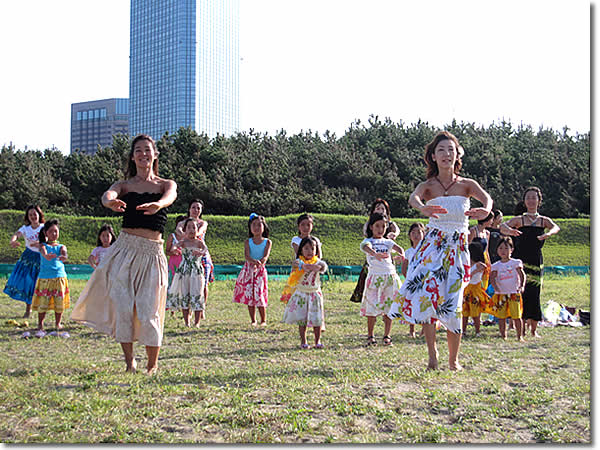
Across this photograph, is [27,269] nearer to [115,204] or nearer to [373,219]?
[115,204]

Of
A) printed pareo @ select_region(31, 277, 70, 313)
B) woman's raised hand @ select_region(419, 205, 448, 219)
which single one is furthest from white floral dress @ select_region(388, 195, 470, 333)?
printed pareo @ select_region(31, 277, 70, 313)

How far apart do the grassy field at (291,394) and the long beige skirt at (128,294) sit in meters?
0.37

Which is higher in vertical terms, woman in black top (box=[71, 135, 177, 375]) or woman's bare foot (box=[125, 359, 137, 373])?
woman in black top (box=[71, 135, 177, 375])

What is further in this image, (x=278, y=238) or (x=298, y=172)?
(x=298, y=172)

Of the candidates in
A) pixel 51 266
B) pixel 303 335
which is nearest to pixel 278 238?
pixel 51 266

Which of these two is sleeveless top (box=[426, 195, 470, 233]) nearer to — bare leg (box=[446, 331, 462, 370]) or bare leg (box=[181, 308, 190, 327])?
bare leg (box=[446, 331, 462, 370])

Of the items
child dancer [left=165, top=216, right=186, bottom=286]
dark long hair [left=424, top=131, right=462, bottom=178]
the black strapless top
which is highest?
dark long hair [left=424, top=131, right=462, bottom=178]

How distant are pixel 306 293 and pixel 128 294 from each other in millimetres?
2182

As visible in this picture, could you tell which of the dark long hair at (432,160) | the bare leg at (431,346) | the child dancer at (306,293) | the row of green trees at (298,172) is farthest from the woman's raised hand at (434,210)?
the row of green trees at (298,172)

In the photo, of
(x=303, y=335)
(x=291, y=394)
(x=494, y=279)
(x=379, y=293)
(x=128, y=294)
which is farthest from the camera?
(x=494, y=279)

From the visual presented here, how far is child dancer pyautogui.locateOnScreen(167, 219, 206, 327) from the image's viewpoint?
26.1 ft

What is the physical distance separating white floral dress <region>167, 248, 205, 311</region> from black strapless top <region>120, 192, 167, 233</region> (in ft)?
11.3

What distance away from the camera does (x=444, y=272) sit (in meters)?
Result: 4.72

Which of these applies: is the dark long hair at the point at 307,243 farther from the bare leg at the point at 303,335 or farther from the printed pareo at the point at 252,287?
the printed pareo at the point at 252,287
